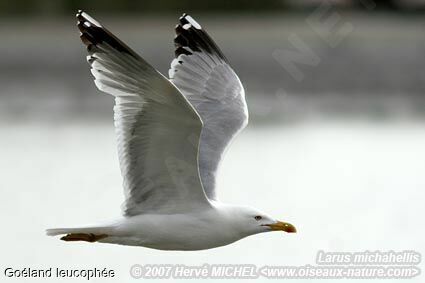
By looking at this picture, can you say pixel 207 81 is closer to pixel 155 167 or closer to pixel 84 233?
pixel 155 167

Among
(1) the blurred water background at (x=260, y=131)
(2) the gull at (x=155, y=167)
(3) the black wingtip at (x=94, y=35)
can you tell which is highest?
(3) the black wingtip at (x=94, y=35)

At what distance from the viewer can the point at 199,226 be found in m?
7.63

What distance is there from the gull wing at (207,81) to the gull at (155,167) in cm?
72

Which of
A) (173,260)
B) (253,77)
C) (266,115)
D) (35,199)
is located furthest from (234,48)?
(173,260)

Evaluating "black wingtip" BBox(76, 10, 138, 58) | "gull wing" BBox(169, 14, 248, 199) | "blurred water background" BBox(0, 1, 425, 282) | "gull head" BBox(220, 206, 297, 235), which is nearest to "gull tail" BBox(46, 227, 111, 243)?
"gull head" BBox(220, 206, 297, 235)

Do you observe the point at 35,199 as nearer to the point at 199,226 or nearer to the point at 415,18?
the point at 199,226

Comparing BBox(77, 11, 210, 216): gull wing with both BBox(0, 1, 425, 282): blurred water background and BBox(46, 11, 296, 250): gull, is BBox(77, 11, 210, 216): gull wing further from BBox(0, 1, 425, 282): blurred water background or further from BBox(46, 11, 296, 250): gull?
BBox(0, 1, 425, 282): blurred water background

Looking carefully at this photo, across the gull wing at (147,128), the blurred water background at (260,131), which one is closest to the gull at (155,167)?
the gull wing at (147,128)

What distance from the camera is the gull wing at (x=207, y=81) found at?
343 inches

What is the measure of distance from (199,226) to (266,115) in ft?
37.6

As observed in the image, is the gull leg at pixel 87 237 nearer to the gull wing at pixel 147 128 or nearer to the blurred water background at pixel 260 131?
the gull wing at pixel 147 128

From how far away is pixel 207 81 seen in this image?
8969 millimetres

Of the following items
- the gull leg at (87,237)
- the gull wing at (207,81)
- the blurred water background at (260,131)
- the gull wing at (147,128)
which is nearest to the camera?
the gull wing at (147,128)

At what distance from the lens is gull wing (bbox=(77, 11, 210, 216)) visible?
736cm
